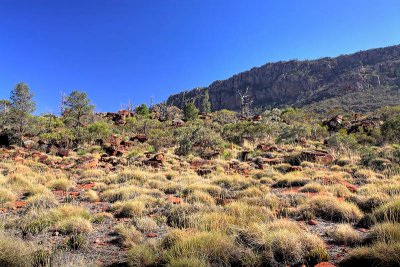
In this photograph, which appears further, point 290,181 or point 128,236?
point 290,181

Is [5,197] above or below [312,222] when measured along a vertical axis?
above

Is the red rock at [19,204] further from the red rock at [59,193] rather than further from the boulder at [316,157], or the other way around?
the boulder at [316,157]

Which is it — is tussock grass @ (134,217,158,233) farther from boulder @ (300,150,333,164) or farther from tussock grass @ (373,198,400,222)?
boulder @ (300,150,333,164)

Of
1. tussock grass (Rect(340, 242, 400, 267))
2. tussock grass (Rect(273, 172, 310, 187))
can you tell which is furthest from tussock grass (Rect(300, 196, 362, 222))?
tussock grass (Rect(273, 172, 310, 187))

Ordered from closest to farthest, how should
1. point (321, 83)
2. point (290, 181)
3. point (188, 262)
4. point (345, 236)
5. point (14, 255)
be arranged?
point (188, 262) → point (14, 255) → point (345, 236) → point (290, 181) → point (321, 83)

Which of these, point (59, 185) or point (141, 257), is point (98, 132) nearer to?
point (59, 185)

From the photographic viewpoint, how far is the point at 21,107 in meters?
29.2

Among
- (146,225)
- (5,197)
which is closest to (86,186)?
(5,197)

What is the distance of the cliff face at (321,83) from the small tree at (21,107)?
233 feet

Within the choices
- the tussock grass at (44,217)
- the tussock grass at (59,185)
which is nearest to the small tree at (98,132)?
the tussock grass at (59,185)

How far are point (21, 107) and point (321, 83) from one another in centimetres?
12597

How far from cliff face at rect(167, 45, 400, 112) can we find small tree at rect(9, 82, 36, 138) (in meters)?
70.9

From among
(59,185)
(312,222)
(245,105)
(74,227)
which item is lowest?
(312,222)

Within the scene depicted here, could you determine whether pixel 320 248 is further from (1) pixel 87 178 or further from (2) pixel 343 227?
(1) pixel 87 178
